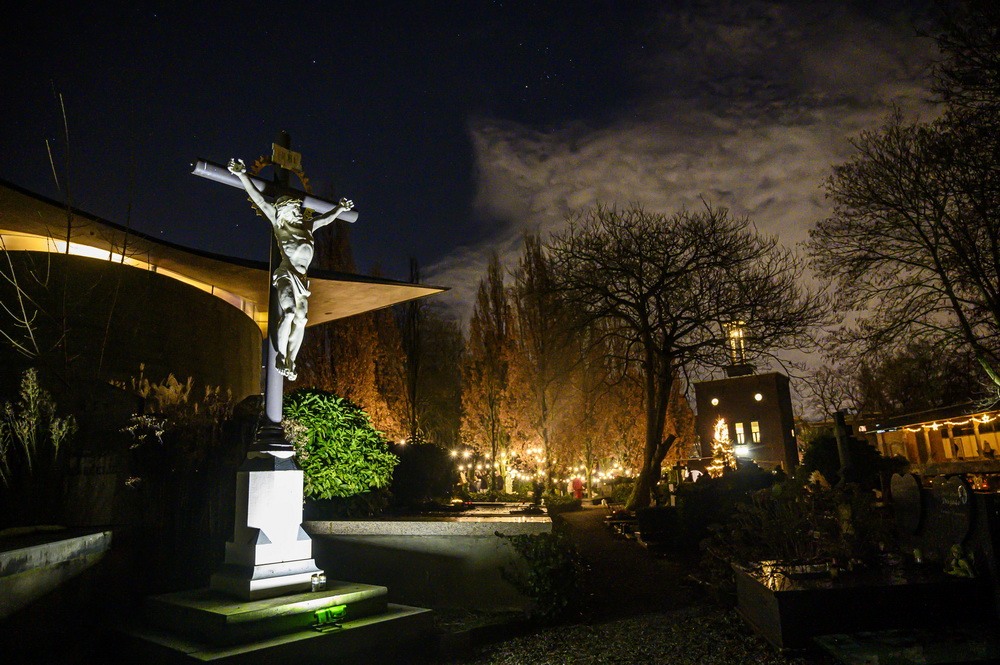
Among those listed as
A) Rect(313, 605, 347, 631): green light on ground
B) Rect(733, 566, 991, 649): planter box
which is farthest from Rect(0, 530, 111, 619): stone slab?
Rect(733, 566, 991, 649): planter box

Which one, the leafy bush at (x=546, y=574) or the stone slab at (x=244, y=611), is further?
the leafy bush at (x=546, y=574)

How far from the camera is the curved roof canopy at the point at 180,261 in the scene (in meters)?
12.2

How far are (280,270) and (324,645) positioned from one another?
3.86 metres

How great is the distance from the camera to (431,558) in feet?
24.9

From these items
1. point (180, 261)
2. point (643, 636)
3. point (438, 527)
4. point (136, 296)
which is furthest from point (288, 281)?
point (180, 261)

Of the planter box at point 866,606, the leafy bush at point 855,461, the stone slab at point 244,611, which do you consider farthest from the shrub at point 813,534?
the leafy bush at point 855,461

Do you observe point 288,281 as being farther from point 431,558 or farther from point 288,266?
point 431,558

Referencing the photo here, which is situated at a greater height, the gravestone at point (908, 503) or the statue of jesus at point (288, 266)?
the statue of jesus at point (288, 266)

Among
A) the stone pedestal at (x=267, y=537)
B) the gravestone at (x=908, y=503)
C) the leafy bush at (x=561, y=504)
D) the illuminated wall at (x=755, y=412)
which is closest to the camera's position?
the stone pedestal at (x=267, y=537)

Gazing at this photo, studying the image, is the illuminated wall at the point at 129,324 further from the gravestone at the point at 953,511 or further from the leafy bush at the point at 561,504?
the gravestone at the point at 953,511

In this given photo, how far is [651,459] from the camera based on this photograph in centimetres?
1734

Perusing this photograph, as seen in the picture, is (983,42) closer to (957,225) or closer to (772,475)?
(957,225)

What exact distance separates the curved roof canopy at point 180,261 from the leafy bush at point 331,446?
4.36 meters

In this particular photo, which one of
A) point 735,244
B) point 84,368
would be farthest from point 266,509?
point 735,244
